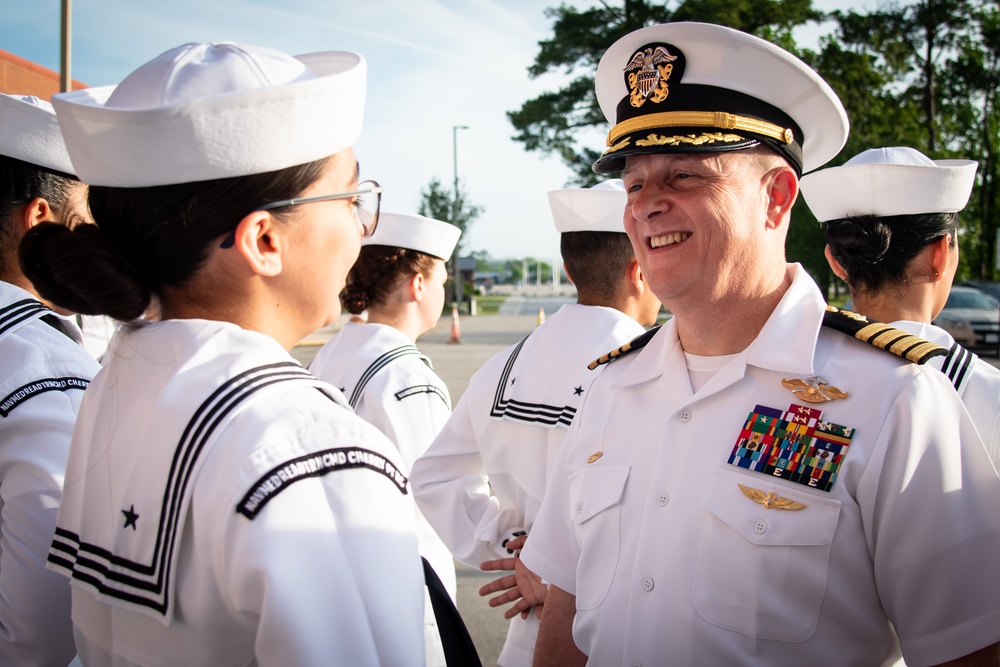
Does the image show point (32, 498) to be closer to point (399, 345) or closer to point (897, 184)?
point (399, 345)

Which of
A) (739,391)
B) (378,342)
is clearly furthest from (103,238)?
(378,342)

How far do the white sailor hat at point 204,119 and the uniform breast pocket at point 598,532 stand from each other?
1.09m

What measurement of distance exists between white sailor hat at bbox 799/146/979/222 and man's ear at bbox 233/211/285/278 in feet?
6.61

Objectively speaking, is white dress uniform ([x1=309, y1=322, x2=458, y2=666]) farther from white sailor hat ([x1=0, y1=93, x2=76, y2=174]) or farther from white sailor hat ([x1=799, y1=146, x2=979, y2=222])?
white sailor hat ([x1=799, y1=146, x2=979, y2=222])

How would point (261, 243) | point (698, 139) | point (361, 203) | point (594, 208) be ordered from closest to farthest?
1. point (261, 243)
2. point (361, 203)
3. point (698, 139)
4. point (594, 208)

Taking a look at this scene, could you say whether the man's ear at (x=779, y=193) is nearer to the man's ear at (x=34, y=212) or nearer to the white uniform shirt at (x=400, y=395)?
the white uniform shirt at (x=400, y=395)

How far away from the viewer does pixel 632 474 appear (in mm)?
1960

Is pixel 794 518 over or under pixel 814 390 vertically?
under

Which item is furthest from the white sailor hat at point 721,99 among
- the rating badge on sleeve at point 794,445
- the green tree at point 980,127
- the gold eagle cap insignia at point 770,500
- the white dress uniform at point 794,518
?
the green tree at point 980,127

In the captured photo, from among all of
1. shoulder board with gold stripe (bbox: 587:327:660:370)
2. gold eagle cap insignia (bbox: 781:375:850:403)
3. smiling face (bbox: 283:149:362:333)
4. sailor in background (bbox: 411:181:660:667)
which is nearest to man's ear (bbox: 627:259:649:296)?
sailor in background (bbox: 411:181:660:667)

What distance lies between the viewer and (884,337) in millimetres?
1784

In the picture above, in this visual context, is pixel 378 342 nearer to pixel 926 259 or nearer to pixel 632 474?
pixel 632 474

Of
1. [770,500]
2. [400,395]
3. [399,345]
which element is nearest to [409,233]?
[399,345]

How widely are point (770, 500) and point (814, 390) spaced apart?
0.91 feet
